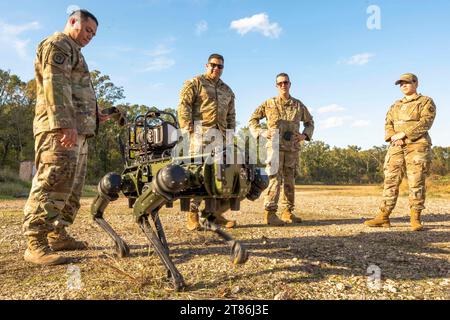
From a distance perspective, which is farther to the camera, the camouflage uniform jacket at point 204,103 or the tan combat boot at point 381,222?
the tan combat boot at point 381,222

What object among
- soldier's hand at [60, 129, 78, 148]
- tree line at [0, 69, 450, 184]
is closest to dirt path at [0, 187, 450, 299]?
soldier's hand at [60, 129, 78, 148]

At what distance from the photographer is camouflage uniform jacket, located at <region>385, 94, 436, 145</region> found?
6.60m

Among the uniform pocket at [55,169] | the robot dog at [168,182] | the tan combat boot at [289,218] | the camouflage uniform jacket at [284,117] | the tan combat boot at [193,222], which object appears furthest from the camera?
the camouflage uniform jacket at [284,117]

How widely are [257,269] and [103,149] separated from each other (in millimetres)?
49268

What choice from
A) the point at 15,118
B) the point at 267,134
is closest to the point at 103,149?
the point at 15,118

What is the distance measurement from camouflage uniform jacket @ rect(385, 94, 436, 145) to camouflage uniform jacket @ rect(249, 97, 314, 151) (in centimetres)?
175

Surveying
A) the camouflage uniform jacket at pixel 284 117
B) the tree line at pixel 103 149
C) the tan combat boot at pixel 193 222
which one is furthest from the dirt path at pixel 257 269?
the tree line at pixel 103 149

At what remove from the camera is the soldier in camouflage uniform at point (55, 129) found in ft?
11.9

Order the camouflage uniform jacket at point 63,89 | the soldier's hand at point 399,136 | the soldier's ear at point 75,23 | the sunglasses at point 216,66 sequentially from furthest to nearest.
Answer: the soldier's hand at point 399,136 < the sunglasses at point 216,66 < the soldier's ear at point 75,23 < the camouflage uniform jacket at point 63,89

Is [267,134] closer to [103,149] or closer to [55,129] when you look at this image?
[55,129]

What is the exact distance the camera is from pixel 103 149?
49.4 metres

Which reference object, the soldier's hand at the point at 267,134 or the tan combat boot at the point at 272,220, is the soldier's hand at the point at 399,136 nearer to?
the soldier's hand at the point at 267,134

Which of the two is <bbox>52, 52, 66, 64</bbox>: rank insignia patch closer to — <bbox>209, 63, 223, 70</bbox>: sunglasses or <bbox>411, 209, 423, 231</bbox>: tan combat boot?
<bbox>209, 63, 223, 70</bbox>: sunglasses
